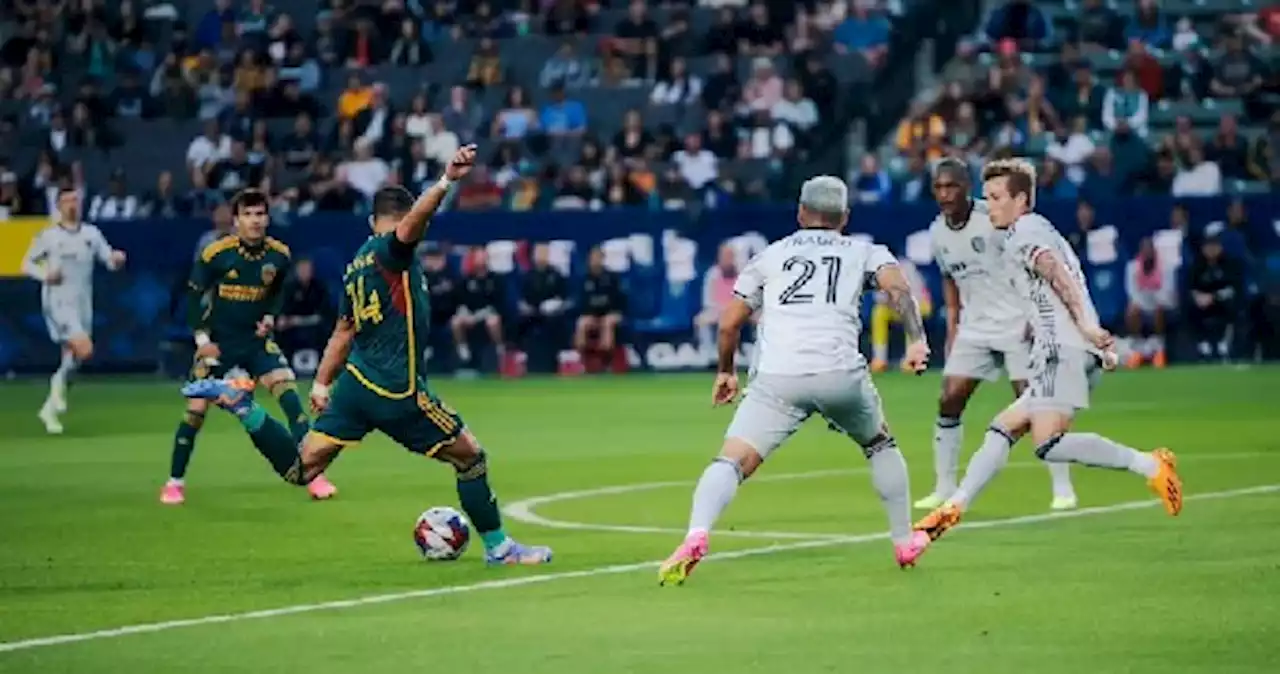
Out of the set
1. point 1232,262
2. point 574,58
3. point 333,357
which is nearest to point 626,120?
point 574,58

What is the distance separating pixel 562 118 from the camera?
41844 millimetres

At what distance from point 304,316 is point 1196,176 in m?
12.8

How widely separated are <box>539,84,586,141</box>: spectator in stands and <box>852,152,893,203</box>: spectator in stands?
4737 mm

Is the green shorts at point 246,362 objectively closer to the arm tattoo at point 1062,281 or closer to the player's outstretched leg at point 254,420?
the player's outstretched leg at point 254,420

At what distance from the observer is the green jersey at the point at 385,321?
612 inches

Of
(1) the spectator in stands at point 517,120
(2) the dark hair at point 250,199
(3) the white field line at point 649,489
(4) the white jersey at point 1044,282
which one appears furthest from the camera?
(1) the spectator in stands at point 517,120

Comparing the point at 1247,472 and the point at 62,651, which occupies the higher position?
the point at 62,651

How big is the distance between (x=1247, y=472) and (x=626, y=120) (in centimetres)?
2125

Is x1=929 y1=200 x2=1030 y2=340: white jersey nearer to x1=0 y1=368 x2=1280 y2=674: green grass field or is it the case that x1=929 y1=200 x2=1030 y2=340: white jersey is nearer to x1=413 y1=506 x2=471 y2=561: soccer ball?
x1=0 y1=368 x2=1280 y2=674: green grass field

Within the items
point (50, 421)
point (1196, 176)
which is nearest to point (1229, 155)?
point (1196, 176)

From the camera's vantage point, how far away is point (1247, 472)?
21047mm

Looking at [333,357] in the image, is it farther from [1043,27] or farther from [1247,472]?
[1043,27]

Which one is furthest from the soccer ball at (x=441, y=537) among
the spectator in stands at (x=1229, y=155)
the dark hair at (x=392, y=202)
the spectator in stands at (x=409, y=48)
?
the spectator in stands at (x=409, y=48)

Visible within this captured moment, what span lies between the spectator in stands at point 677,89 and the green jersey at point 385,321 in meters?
26.4
